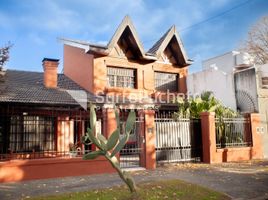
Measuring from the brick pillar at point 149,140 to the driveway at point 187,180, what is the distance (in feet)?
1.59

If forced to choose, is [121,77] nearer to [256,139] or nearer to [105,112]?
[105,112]

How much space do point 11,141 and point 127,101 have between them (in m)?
7.22

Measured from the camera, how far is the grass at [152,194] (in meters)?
6.93

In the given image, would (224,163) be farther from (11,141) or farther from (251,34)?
(251,34)

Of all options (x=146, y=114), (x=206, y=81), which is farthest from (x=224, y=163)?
(x=206, y=81)

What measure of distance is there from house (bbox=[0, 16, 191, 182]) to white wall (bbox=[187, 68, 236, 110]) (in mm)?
966

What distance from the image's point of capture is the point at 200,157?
14000mm

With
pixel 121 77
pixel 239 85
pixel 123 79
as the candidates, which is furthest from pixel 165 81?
pixel 239 85

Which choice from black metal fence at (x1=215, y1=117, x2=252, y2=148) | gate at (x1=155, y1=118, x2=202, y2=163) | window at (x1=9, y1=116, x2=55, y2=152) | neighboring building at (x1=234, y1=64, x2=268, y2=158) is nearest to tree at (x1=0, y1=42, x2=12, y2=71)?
window at (x1=9, y1=116, x2=55, y2=152)

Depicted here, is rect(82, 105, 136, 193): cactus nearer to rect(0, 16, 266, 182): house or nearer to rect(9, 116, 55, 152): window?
rect(0, 16, 266, 182): house

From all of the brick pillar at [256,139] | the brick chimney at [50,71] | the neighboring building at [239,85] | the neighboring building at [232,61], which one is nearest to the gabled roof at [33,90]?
the brick chimney at [50,71]

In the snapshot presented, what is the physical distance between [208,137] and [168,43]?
8.90 meters

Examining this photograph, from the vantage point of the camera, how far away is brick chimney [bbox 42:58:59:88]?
16.6 m

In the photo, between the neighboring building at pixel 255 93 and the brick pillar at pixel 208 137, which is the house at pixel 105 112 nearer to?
the brick pillar at pixel 208 137
